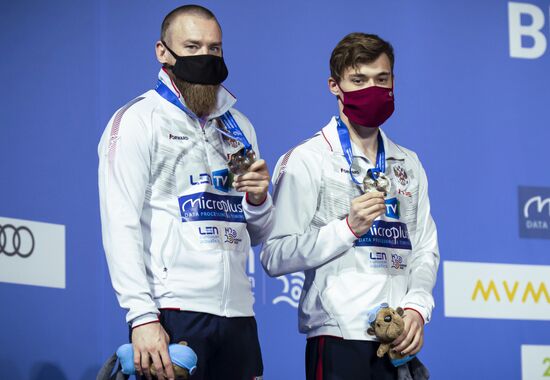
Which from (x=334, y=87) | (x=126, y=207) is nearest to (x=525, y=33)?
(x=334, y=87)

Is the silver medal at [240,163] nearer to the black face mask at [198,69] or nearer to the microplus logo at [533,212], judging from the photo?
the black face mask at [198,69]

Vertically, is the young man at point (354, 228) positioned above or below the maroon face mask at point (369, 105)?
below

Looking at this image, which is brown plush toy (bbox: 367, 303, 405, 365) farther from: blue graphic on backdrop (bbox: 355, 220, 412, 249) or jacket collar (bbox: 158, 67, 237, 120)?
jacket collar (bbox: 158, 67, 237, 120)

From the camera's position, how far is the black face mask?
8.04 ft

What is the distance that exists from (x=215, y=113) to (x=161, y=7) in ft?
3.98

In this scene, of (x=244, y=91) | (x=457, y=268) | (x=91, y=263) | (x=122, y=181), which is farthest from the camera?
(x=457, y=268)

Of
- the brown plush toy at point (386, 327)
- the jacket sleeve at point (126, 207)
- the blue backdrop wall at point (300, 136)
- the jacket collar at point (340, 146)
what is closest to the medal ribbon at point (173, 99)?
the jacket sleeve at point (126, 207)

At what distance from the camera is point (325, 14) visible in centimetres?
382

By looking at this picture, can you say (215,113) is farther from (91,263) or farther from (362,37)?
(91,263)

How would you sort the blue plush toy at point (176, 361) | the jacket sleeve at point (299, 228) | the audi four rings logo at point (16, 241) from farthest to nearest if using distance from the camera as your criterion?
the audi four rings logo at point (16, 241) → the jacket sleeve at point (299, 228) → the blue plush toy at point (176, 361)

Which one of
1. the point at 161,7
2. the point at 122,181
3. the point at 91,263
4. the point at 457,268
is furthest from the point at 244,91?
the point at 122,181

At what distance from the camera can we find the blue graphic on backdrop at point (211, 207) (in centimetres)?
236

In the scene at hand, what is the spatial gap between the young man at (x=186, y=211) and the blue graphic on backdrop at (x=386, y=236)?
0.90ft

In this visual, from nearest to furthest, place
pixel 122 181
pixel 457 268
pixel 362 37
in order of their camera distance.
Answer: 1. pixel 122 181
2. pixel 362 37
3. pixel 457 268
